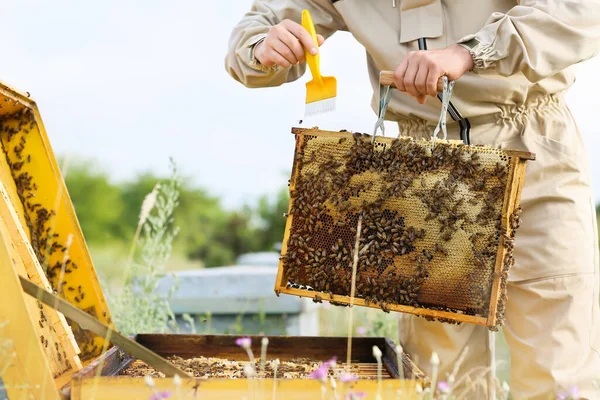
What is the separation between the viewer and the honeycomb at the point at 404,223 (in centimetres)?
208

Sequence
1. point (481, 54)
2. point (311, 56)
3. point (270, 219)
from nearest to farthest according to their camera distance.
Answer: point (481, 54)
point (311, 56)
point (270, 219)

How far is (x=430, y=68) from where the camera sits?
82.7 inches

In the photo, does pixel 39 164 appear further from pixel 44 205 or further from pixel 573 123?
pixel 573 123

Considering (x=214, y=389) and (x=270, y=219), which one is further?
(x=270, y=219)

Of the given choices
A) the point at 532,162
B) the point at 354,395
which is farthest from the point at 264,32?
the point at 354,395

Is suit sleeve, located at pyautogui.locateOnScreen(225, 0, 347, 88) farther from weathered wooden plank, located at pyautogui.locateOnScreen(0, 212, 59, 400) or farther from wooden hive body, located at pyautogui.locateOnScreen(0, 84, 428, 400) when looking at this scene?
weathered wooden plank, located at pyautogui.locateOnScreen(0, 212, 59, 400)

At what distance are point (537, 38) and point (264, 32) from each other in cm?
115

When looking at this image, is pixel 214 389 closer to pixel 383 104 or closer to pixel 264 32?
pixel 383 104

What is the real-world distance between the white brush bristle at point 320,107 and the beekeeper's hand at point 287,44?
0.17 meters

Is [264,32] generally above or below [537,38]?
above

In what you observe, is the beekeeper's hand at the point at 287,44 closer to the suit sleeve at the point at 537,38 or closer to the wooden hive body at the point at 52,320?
the suit sleeve at the point at 537,38

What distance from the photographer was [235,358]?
2572 millimetres

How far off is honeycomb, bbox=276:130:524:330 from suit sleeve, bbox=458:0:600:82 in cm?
35

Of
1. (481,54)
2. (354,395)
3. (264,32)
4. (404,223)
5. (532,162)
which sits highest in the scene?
(264,32)
